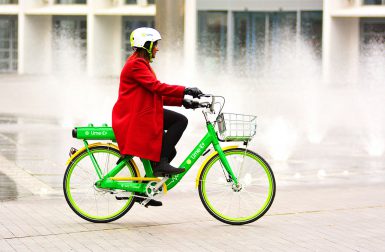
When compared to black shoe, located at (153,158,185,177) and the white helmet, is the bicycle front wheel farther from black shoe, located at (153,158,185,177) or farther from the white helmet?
the white helmet

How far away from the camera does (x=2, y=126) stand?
821 inches

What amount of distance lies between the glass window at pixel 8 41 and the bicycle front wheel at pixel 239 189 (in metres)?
53.2

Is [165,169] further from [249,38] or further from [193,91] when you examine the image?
[249,38]

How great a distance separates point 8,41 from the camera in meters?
60.8

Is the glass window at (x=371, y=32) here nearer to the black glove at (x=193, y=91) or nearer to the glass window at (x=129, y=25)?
the glass window at (x=129, y=25)

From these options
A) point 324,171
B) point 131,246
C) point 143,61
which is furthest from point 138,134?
point 324,171

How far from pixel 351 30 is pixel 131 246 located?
41.3m

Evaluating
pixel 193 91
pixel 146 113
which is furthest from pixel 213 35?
pixel 193 91

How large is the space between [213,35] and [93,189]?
137 ft

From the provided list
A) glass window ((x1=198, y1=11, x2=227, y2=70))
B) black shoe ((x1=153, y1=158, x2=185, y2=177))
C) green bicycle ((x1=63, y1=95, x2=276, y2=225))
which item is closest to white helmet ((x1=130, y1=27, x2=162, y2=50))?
green bicycle ((x1=63, y1=95, x2=276, y2=225))

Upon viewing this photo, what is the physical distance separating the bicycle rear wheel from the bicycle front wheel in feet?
2.24

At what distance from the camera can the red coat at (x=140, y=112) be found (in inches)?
332

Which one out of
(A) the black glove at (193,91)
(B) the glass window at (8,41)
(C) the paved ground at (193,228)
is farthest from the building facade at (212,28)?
(A) the black glove at (193,91)

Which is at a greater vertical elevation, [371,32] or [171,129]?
[371,32]
